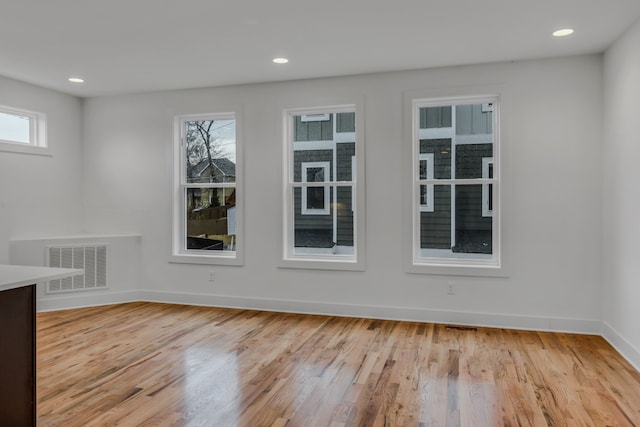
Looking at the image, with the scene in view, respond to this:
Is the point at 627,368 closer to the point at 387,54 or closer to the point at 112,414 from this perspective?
the point at 387,54

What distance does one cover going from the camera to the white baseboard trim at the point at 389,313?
4.18 m

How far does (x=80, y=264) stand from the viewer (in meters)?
5.20

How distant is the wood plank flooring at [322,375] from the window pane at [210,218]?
1.13 meters

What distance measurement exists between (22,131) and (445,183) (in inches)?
190

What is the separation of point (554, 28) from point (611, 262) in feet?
6.77

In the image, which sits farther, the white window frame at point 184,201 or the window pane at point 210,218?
the window pane at point 210,218

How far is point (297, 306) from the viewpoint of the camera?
16.2ft

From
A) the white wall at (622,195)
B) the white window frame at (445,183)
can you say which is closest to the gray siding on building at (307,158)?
the white window frame at (445,183)

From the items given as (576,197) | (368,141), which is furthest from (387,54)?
(576,197)

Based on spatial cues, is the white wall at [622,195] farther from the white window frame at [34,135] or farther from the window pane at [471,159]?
the white window frame at [34,135]

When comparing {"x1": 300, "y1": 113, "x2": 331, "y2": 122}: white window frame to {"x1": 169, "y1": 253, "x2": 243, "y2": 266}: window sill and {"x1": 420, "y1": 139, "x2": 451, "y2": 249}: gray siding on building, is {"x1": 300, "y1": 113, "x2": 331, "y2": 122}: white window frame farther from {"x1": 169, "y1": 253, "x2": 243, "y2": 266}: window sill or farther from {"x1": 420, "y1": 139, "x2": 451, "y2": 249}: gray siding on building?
{"x1": 169, "y1": 253, "x2": 243, "y2": 266}: window sill

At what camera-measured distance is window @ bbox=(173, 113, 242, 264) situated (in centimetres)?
533

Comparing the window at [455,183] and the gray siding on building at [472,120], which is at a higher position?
the gray siding on building at [472,120]

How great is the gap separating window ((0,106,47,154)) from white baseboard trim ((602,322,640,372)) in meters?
6.22
